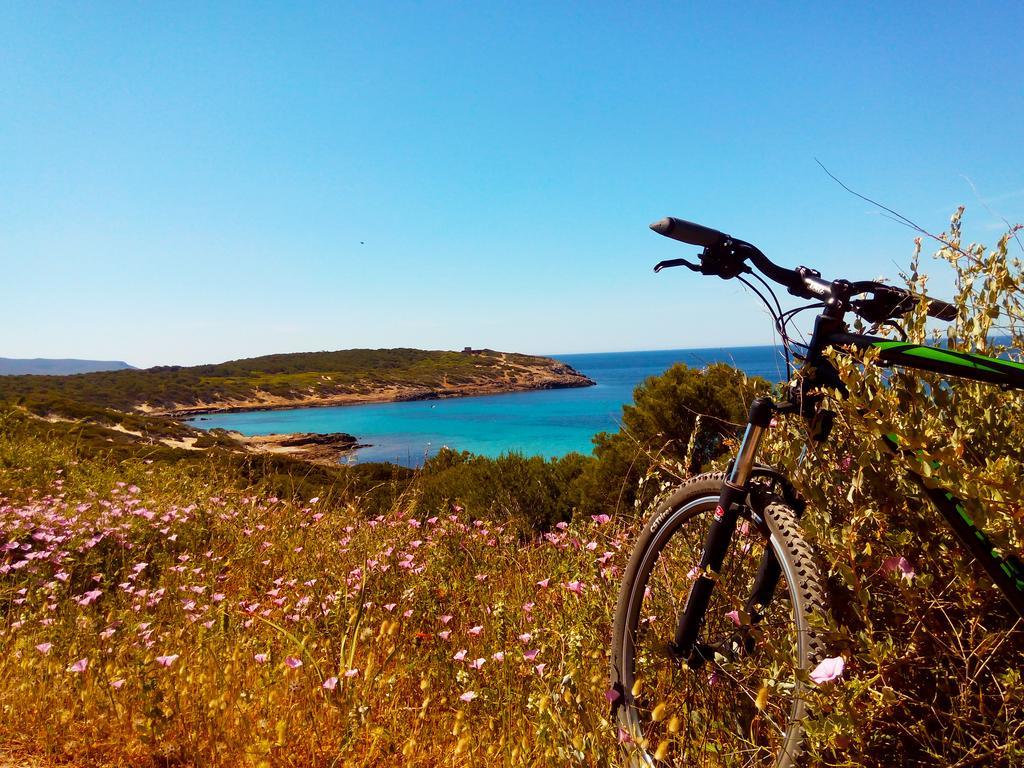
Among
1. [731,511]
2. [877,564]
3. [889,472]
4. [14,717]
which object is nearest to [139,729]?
[14,717]

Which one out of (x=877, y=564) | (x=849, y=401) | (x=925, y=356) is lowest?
(x=877, y=564)

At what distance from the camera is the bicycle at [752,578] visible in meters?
1.54

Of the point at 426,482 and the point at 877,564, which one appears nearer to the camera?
the point at 877,564

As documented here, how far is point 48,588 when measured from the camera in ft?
12.8

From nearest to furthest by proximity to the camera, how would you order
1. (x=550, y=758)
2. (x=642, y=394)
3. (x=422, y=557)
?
(x=550, y=758), (x=422, y=557), (x=642, y=394)

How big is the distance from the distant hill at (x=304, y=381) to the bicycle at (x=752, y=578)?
75.4 m

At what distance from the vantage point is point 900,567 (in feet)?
5.06

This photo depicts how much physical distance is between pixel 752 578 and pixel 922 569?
78 centimetres

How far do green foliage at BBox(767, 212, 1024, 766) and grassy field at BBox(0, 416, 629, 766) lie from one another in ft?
2.80

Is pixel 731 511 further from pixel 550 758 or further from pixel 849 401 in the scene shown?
pixel 550 758

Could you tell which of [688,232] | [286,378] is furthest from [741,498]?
[286,378]

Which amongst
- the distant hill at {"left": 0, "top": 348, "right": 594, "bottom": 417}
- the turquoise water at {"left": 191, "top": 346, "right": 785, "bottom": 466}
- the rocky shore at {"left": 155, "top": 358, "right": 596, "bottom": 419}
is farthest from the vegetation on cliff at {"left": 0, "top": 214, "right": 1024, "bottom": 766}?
the rocky shore at {"left": 155, "top": 358, "right": 596, "bottom": 419}

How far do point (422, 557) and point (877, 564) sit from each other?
3.72 m

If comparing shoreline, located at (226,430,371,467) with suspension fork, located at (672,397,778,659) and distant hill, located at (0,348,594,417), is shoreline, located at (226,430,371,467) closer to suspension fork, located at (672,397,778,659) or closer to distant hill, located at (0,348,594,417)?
distant hill, located at (0,348,594,417)
